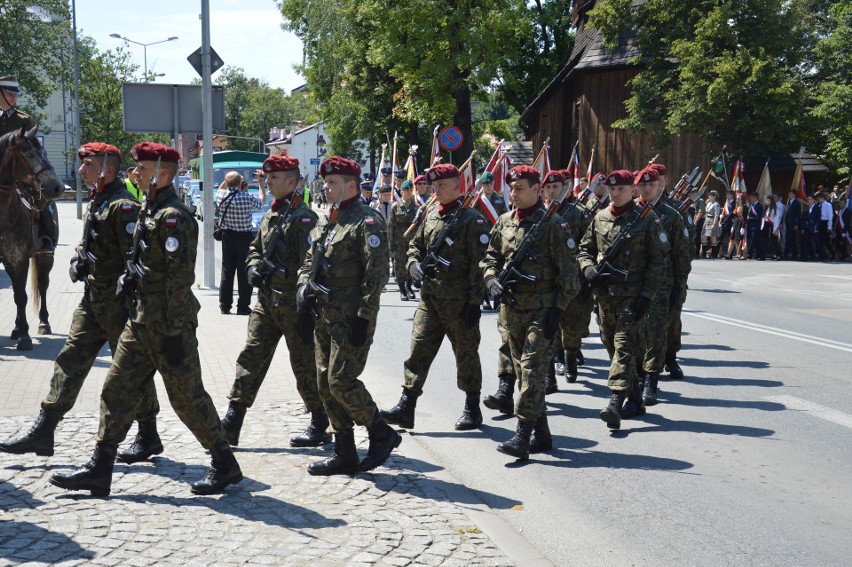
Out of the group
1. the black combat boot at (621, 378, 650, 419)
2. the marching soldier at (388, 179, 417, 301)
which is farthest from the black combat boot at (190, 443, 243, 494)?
the marching soldier at (388, 179, 417, 301)

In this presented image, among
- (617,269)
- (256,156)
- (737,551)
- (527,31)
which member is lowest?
(737,551)

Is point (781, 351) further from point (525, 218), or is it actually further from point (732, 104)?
point (732, 104)

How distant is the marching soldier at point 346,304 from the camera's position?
626cm

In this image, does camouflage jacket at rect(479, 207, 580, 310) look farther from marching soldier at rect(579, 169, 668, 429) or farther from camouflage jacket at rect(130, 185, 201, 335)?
camouflage jacket at rect(130, 185, 201, 335)

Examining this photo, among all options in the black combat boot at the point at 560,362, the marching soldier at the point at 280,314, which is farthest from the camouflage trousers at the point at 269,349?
the black combat boot at the point at 560,362

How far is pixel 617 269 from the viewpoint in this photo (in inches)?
322

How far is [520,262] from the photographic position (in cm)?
714

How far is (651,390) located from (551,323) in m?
2.53

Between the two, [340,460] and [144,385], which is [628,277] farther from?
[144,385]

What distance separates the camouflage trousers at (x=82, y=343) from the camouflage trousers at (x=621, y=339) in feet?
11.9

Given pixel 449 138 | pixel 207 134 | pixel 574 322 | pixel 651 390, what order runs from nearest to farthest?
pixel 651 390, pixel 574 322, pixel 207 134, pixel 449 138

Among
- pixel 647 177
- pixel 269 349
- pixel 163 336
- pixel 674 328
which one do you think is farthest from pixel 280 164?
pixel 674 328

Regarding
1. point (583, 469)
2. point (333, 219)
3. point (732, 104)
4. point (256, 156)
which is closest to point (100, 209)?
point (333, 219)

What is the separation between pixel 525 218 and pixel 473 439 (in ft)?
5.69
